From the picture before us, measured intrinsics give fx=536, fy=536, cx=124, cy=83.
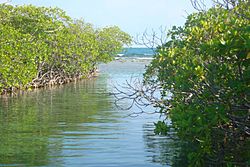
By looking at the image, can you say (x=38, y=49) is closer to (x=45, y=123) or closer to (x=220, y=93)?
(x=45, y=123)

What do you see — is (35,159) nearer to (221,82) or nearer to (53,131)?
(53,131)

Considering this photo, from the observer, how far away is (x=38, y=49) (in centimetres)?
2967

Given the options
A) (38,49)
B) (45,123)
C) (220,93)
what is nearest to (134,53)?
(45,123)

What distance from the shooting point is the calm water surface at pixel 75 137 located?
1045 cm

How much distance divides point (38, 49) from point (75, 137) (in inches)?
680

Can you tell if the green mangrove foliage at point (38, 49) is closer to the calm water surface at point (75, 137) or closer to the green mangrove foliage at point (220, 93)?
the calm water surface at point (75, 137)

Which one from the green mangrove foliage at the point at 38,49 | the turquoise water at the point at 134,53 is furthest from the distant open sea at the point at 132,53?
the green mangrove foliage at the point at 38,49

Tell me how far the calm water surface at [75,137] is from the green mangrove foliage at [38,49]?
433 centimetres

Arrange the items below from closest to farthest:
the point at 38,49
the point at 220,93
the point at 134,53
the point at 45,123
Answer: the point at 220,93 → the point at 134,53 → the point at 45,123 → the point at 38,49

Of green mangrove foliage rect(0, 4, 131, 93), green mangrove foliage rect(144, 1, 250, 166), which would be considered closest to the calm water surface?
green mangrove foliage rect(144, 1, 250, 166)

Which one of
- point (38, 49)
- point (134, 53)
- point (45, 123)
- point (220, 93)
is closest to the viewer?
point (220, 93)

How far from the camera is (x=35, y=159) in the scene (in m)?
10.4

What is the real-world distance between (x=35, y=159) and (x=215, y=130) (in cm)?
442

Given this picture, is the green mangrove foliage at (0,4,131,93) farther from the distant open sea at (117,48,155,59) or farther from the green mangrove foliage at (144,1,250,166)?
the green mangrove foliage at (144,1,250,166)
